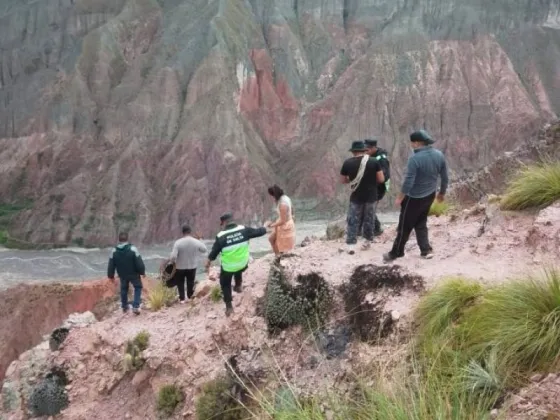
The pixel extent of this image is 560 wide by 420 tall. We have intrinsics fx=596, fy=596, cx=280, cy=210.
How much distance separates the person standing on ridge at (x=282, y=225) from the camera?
7336 millimetres

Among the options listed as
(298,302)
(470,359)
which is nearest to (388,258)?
(298,302)

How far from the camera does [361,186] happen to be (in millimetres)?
7164

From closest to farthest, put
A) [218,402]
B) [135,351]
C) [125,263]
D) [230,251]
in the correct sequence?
1. [218,402]
2. [230,251]
3. [135,351]
4. [125,263]

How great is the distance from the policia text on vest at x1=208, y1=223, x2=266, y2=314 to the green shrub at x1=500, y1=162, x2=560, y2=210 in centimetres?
305

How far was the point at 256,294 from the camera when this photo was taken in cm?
669

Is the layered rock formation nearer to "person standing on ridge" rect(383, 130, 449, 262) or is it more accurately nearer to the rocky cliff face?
"person standing on ridge" rect(383, 130, 449, 262)

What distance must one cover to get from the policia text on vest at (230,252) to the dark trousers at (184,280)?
1.85 metres

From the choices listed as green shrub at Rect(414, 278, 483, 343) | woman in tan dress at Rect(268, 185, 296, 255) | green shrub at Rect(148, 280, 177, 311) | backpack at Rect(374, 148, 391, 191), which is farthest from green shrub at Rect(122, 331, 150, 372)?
green shrub at Rect(414, 278, 483, 343)

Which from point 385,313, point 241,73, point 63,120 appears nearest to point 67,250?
point 63,120

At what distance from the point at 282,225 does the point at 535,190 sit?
299 cm

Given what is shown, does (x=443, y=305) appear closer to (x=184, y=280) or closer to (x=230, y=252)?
(x=230, y=252)

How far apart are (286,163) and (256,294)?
149 feet

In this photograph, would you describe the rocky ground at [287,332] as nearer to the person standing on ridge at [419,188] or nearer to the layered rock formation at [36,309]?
the person standing on ridge at [419,188]

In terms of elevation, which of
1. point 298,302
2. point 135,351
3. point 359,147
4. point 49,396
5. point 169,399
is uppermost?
point 359,147
